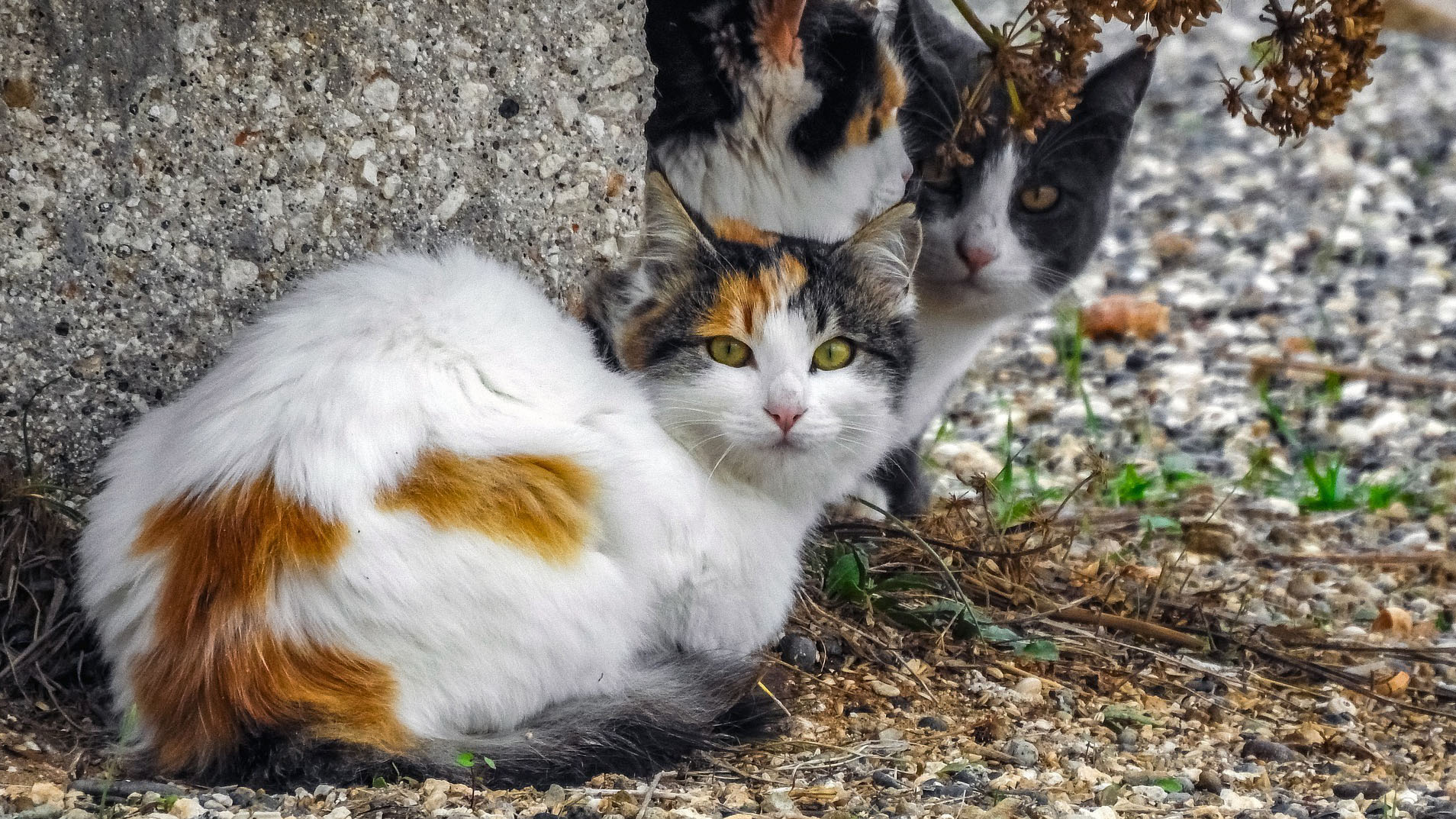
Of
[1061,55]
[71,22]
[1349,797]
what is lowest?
[1349,797]

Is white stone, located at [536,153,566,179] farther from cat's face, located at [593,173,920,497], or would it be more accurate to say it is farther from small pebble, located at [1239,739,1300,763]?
small pebble, located at [1239,739,1300,763]

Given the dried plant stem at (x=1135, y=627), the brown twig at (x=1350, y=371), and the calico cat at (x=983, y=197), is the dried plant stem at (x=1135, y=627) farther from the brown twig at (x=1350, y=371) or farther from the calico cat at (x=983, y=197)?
the brown twig at (x=1350, y=371)

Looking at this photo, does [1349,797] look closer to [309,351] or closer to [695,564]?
[695,564]

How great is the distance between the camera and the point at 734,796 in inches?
82.3

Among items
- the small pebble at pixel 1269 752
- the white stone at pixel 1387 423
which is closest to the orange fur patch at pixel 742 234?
the small pebble at pixel 1269 752

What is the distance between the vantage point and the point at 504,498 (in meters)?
2.06

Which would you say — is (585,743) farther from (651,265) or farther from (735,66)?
(735,66)

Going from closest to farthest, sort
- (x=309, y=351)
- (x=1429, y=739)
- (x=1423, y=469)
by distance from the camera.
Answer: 1. (x=309, y=351)
2. (x=1429, y=739)
3. (x=1423, y=469)

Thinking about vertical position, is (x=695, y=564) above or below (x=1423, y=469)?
below

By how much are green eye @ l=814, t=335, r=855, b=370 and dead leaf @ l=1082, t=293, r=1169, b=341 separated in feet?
10.5

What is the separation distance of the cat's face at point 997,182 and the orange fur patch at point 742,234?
663 mm

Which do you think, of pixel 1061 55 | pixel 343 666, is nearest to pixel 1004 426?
pixel 1061 55

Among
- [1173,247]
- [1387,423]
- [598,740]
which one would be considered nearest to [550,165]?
[598,740]

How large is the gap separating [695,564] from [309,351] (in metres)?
0.71
